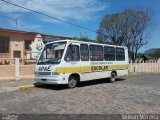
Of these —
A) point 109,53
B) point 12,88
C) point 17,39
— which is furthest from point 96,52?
point 17,39

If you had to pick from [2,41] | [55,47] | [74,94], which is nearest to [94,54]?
[55,47]

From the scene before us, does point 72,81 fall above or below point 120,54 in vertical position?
below

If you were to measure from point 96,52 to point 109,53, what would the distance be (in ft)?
5.79

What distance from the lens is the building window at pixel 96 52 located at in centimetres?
1658

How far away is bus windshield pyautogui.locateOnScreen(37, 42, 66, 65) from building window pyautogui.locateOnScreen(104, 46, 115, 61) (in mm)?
4385

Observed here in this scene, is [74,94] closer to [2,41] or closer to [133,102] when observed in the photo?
[133,102]

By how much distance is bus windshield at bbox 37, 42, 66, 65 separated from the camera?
14.3 m

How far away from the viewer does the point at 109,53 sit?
730 inches

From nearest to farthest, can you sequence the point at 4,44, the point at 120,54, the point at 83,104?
the point at 83,104 < the point at 120,54 < the point at 4,44

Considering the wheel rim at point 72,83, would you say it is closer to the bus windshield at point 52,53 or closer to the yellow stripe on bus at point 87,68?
the yellow stripe on bus at point 87,68

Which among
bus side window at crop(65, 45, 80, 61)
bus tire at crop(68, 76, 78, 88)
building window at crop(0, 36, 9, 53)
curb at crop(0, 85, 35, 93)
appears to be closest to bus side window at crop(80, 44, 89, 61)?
bus side window at crop(65, 45, 80, 61)

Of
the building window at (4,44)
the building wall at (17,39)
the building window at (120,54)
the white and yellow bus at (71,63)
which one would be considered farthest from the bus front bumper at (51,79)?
the building wall at (17,39)

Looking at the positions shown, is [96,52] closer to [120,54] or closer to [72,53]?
[72,53]

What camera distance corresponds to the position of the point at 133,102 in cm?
1066
